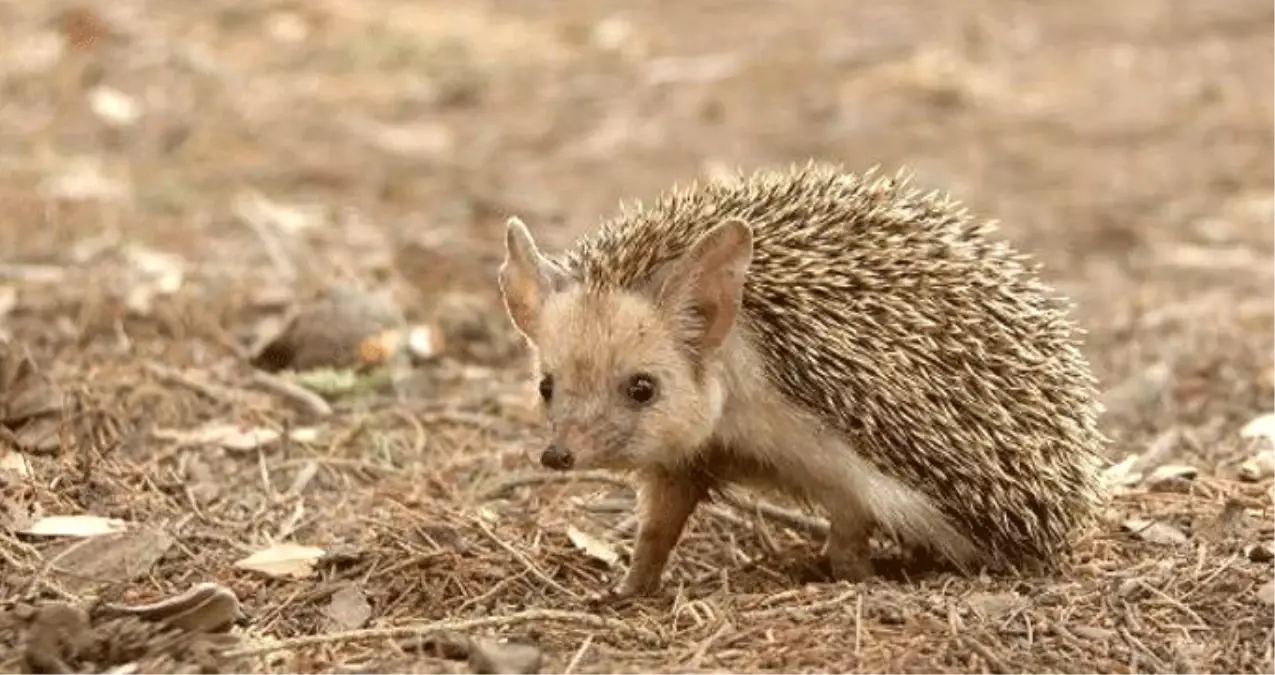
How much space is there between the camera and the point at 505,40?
17.6 m

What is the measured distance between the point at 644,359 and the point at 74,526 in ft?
6.49

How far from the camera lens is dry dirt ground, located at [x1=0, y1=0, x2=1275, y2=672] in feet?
17.2

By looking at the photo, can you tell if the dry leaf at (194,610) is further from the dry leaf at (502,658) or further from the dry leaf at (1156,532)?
the dry leaf at (1156,532)

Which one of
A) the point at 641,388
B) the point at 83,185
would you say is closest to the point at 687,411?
the point at 641,388

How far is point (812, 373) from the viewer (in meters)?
5.60

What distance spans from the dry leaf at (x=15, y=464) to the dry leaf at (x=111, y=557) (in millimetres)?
693

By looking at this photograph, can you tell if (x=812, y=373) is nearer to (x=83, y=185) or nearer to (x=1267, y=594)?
(x=1267, y=594)

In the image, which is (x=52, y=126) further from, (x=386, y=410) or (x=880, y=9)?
(x=880, y=9)

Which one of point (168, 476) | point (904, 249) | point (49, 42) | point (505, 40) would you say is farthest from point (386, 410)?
point (505, 40)

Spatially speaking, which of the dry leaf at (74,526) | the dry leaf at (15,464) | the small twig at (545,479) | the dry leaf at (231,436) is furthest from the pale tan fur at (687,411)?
the dry leaf at (15,464)

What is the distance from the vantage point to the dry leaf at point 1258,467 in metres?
6.83

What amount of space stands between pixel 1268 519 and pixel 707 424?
2029 mm

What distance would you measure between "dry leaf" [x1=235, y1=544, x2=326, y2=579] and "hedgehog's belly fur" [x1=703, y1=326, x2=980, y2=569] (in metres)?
1.38

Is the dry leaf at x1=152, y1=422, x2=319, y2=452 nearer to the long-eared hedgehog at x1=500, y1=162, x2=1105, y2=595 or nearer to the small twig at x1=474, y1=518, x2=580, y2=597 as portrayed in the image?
the small twig at x1=474, y1=518, x2=580, y2=597
